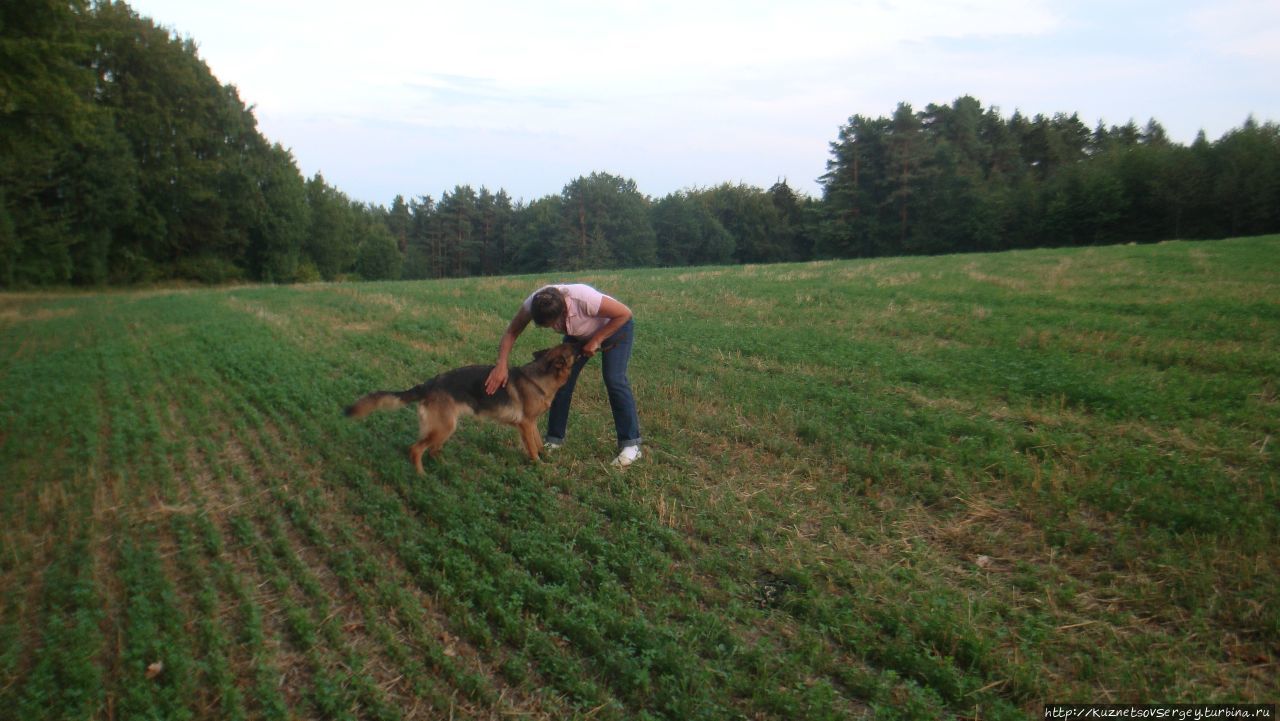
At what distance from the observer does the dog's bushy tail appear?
6199 millimetres

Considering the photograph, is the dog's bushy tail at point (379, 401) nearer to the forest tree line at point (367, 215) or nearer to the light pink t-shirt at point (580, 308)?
the light pink t-shirt at point (580, 308)

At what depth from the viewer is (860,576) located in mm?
4395

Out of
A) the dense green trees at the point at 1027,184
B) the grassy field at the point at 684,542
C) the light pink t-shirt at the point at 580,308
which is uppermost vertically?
the dense green trees at the point at 1027,184

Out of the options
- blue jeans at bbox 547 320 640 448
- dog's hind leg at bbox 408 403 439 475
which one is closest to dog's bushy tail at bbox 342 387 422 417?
dog's hind leg at bbox 408 403 439 475

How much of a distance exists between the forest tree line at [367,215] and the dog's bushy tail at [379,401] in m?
14.5

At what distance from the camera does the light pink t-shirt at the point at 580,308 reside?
20.5ft

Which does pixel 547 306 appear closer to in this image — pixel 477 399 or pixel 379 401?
pixel 477 399

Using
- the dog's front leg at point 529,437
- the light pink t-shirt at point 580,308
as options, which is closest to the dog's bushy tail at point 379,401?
the dog's front leg at point 529,437

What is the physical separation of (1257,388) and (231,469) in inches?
421

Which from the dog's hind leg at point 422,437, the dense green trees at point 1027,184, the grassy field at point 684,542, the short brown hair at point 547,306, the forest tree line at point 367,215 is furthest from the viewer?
the dense green trees at point 1027,184

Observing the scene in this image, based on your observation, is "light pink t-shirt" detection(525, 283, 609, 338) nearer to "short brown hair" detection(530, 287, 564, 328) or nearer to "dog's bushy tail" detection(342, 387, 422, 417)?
"short brown hair" detection(530, 287, 564, 328)

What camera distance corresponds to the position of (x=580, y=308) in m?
6.32

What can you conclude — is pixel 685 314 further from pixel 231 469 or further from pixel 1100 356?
pixel 231 469

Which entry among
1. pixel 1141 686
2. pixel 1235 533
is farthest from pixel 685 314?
pixel 1141 686
